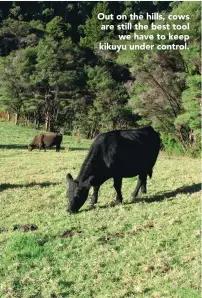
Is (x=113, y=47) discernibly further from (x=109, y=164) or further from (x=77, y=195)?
(x=77, y=195)

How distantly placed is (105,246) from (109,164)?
337 centimetres

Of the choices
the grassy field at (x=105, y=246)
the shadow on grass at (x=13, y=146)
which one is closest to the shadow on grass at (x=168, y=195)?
the grassy field at (x=105, y=246)

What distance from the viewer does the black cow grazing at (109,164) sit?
10195mm

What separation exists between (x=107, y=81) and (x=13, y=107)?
13321 mm

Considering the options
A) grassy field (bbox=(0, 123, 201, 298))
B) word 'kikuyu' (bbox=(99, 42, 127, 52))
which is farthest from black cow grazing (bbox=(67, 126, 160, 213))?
word 'kikuyu' (bbox=(99, 42, 127, 52))

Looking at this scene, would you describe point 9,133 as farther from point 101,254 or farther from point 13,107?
point 101,254

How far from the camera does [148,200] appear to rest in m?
10.9

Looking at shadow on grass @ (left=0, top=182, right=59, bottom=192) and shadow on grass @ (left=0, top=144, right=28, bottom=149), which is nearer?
shadow on grass @ (left=0, top=182, right=59, bottom=192)

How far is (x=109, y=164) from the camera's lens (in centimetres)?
1048

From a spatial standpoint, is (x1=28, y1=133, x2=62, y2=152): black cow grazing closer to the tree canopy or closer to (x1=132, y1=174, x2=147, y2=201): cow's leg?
the tree canopy

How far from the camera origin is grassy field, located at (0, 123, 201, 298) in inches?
237

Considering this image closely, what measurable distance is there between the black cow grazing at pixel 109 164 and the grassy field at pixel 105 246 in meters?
0.52

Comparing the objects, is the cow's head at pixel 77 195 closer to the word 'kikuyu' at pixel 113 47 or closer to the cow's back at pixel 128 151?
the cow's back at pixel 128 151

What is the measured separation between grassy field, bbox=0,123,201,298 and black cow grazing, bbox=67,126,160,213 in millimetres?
516
